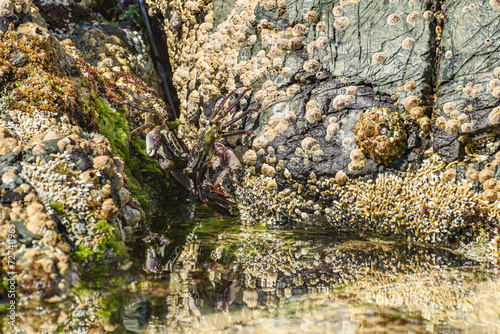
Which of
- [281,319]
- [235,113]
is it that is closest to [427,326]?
[281,319]

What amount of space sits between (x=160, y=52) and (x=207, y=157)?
2725mm

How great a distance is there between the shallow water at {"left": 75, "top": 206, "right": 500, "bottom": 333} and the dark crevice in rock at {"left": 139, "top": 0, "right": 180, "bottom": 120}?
9.45 feet

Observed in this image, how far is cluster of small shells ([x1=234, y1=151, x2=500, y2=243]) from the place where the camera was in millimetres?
2832

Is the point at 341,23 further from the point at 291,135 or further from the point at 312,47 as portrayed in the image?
the point at 291,135

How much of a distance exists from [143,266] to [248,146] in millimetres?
1650

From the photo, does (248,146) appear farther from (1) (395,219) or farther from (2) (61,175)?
(2) (61,175)

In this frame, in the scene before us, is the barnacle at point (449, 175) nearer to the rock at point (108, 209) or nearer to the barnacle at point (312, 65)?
the barnacle at point (312, 65)

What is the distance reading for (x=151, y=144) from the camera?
141 inches

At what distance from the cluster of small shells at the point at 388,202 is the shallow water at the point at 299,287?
0.19m

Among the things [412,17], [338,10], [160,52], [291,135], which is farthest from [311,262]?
[160,52]

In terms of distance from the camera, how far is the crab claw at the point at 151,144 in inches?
140

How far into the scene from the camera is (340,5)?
3527 millimetres

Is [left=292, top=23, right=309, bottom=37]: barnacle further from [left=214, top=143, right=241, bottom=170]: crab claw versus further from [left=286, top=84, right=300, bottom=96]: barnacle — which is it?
[left=214, top=143, right=241, bottom=170]: crab claw

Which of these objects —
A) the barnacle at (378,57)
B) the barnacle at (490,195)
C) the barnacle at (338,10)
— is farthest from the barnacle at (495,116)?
the barnacle at (338,10)
